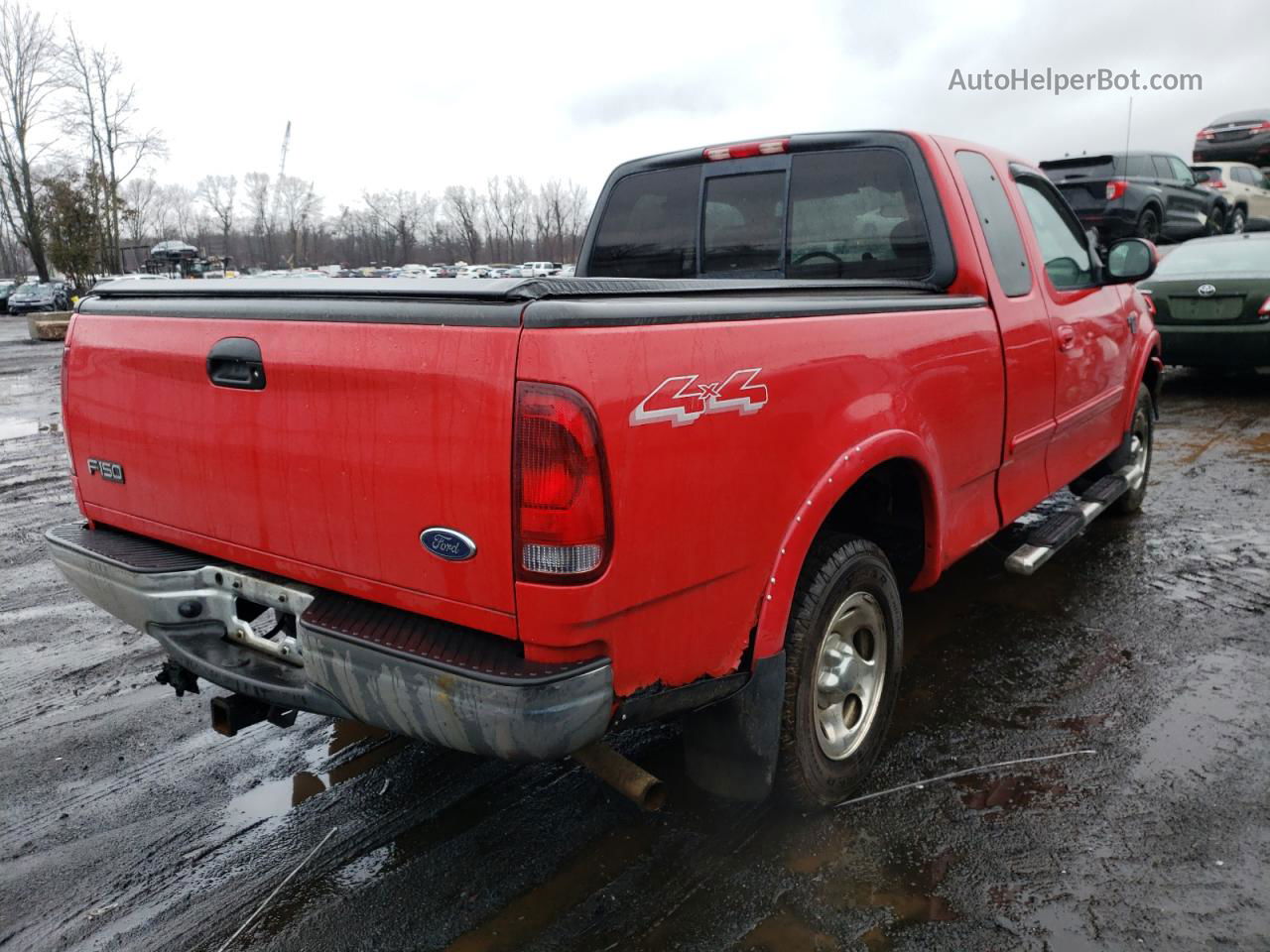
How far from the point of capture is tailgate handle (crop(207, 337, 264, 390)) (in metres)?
2.57

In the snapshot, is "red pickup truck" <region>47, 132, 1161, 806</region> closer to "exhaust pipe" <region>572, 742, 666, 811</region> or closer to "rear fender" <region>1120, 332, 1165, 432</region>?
"exhaust pipe" <region>572, 742, 666, 811</region>

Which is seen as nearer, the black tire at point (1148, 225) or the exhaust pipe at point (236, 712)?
the exhaust pipe at point (236, 712)

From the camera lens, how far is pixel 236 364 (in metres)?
2.63

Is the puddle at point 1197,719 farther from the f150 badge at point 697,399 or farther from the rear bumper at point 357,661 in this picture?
the rear bumper at point 357,661

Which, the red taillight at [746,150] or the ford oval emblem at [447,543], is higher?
the red taillight at [746,150]

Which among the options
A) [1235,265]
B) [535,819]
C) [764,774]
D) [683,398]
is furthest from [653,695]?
[1235,265]

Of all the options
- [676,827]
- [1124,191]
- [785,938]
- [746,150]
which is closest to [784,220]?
[746,150]

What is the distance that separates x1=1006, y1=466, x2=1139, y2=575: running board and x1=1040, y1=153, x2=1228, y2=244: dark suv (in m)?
11.1

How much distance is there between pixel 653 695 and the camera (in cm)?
239

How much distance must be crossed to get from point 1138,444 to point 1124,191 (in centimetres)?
1121

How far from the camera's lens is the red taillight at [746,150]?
13.5ft

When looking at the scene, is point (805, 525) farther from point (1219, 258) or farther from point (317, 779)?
point (1219, 258)

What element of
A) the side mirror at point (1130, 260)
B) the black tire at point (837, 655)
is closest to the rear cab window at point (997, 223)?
the side mirror at point (1130, 260)

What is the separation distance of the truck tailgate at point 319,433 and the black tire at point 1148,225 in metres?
16.0
